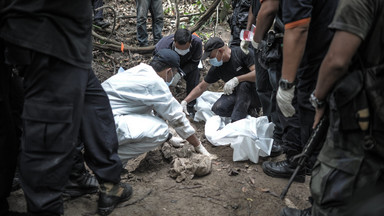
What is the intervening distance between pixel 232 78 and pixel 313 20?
80.6 inches

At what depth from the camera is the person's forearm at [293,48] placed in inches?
93.8

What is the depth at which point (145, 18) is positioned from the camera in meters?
6.14

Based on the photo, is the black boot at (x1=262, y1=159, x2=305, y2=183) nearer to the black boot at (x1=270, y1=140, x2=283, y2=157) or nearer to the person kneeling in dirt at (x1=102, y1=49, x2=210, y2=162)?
the black boot at (x1=270, y1=140, x2=283, y2=157)

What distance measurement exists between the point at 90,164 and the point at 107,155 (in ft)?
0.45

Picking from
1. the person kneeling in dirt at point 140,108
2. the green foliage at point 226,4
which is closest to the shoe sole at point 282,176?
the person kneeling in dirt at point 140,108

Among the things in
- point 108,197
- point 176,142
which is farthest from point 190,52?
point 108,197

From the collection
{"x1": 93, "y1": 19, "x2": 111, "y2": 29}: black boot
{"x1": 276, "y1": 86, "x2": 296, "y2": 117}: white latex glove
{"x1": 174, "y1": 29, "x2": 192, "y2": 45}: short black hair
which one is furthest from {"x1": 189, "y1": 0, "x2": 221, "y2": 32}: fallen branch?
{"x1": 276, "y1": 86, "x2": 296, "y2": 117}: white latex glove

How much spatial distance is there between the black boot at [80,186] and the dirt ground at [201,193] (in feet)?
0.15

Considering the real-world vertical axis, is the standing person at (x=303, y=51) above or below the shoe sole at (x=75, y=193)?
above

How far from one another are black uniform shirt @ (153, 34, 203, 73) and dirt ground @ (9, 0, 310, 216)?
71.5 inches

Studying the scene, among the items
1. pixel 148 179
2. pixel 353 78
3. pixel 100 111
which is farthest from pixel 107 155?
pixel 353 78

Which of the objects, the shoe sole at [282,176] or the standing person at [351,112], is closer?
the standing person at [351,112]

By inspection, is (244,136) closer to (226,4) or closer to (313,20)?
(313,20)

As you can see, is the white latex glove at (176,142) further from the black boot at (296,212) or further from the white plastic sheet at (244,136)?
the black boot at (296,212)
